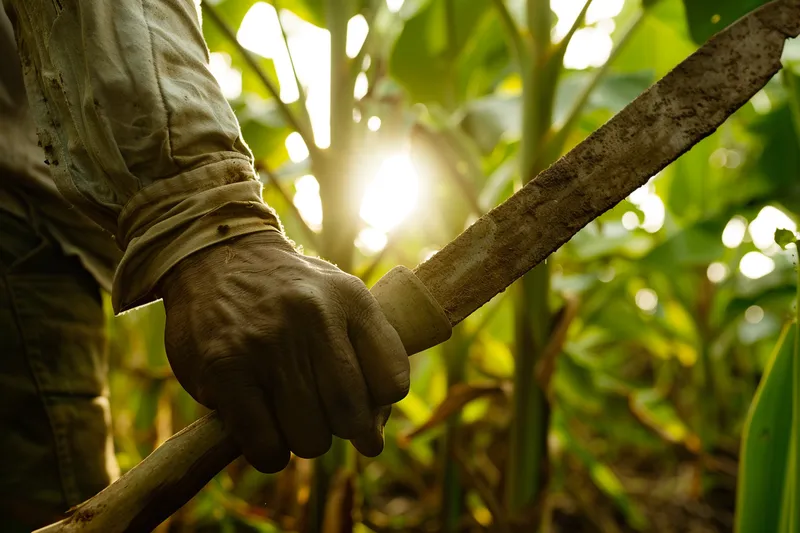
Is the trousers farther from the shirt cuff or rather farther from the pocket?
the shirt cuff

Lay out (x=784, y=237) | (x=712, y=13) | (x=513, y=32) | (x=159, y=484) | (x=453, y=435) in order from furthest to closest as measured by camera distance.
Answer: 1. (x=453, y=435)
2. (x=513, y=32)
3. (x=712, y=13)
4. (x=784, y=237)
5. (x=159, y=484)

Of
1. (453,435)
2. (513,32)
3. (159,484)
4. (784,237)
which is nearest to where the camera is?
(159,484)

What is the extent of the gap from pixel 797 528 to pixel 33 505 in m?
0.78

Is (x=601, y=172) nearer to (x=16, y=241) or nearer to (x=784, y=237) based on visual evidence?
(x=784, y=237)

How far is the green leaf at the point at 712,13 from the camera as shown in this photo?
0.78 meters

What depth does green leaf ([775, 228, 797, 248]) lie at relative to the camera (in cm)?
62

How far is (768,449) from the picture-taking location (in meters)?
0.71

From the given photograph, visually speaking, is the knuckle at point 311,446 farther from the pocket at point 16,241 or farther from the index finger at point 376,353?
the pocket at point 16,241

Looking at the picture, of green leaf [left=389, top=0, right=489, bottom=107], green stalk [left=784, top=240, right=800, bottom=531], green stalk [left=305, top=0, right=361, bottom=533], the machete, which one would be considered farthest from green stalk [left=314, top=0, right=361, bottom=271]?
green stalk [left=784, top=240, right=800, bottom=531]

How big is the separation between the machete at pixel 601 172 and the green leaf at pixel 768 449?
0.30 metres

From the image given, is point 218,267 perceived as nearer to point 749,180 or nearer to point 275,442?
point 275,442

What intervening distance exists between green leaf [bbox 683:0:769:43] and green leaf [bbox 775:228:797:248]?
29 cm

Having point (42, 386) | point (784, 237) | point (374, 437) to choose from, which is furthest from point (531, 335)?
point (42, 386)

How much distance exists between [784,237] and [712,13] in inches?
12.9
